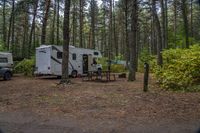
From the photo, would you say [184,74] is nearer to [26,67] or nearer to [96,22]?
[26,67]

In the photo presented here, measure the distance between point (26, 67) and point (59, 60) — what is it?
5.85m

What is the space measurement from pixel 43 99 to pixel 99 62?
18516mm

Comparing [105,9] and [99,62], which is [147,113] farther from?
[105,9]

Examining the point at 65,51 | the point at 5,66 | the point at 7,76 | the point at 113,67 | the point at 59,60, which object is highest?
the point at 65,51

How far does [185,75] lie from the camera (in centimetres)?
1448

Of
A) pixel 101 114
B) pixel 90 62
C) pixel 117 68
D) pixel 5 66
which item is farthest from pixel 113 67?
pixel 101 114

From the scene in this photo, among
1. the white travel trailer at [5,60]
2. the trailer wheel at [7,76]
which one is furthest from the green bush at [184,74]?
the white travel trailer at [5,60]

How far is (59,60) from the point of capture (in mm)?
24891

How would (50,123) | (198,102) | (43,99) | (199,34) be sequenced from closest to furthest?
(50,123) < (198,102) < (43,99) < (199,34)

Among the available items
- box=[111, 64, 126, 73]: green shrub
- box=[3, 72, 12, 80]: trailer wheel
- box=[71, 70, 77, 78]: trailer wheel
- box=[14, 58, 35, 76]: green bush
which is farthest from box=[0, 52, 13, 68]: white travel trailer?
box=[111, 64, 126, 73]: green shrub

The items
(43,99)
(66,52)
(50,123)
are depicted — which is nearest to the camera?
(50,123)

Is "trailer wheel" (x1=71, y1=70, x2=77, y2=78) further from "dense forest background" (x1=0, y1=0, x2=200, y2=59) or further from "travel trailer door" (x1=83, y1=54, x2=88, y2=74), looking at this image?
"dense forest background" (x1=0, y1=0, x2=200, y2=59)

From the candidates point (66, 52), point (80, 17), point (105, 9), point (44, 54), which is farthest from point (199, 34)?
point (66, 52)

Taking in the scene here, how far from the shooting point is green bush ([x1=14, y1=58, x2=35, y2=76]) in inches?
1139
